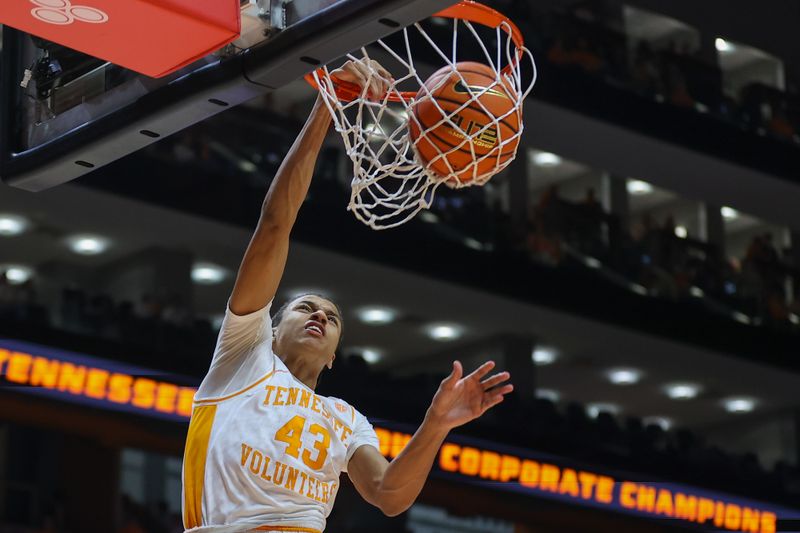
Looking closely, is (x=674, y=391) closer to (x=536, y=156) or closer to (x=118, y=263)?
(x=536, y=156)

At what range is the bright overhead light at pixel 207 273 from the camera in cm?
1429

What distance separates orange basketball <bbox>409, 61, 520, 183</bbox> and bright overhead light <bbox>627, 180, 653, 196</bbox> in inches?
585

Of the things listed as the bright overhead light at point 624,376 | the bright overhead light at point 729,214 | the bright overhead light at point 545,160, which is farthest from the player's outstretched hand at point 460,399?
the bright overhead light at point 729,214

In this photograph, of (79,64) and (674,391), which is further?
(674,391)

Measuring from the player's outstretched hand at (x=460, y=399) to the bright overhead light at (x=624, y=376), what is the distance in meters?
14.3

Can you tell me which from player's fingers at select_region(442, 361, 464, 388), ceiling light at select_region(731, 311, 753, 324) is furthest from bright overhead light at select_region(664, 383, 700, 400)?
player's fingers at select_region(442, 361, 464, 388)

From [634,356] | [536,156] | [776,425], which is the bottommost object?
[776,425]

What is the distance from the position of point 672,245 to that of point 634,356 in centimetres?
183

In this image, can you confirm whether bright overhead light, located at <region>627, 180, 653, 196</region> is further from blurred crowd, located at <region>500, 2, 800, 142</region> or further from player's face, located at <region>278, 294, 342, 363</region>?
player's face, located at <region>278, 294, 342, 363</region>

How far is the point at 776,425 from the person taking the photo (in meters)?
19.2

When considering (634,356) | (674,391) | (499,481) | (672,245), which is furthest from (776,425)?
(499,481)

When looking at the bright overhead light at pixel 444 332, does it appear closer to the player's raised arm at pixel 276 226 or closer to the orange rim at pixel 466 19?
the orange rim at pixel 466 19

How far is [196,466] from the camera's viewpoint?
3.56m

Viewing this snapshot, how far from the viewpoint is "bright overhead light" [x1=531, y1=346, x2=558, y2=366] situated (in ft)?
56.6
